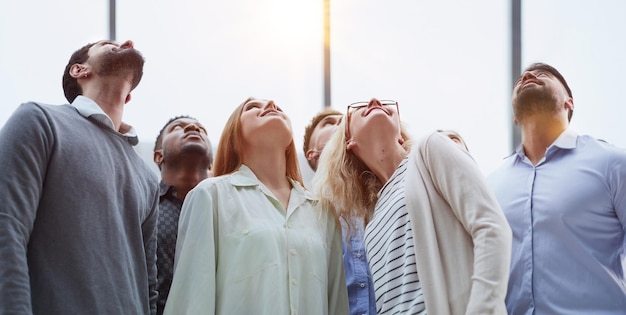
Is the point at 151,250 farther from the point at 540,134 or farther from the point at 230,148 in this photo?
the point at 540,134

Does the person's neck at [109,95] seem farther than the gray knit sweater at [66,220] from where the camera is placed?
Yes

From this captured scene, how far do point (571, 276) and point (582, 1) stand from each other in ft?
8.22

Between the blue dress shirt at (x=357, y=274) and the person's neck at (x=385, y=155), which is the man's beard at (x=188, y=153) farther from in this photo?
the person's neck at (x=385, y=155)

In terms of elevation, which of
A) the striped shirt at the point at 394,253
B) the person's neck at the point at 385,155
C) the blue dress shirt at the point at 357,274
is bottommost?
the blue dress shirt at the point at 357,274

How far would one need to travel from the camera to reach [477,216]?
6.94 feet

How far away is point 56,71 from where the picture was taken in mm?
4609

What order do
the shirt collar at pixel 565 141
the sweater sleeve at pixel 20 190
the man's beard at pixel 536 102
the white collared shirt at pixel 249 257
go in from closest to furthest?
the sweater sleeve at pixel 20 190, the white collared shirt at pixel 249 257, the shirt collar at pixel 565 141, the man's beard at pixel 536 102

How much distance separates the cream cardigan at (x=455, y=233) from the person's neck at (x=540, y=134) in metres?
0.88

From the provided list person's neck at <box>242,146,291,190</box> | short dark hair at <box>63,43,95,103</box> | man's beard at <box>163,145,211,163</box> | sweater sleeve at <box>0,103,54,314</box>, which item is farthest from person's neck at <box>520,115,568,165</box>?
sweater sleeve at <box>0,103,54,314</box>

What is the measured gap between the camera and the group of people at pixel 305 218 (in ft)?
6.95

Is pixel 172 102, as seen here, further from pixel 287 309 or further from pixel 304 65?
pixel 287 309

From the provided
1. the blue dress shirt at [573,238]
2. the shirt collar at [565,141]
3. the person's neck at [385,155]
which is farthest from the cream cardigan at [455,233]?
the shirt collar at [565,141]

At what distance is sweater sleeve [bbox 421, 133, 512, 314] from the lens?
2.02 meters

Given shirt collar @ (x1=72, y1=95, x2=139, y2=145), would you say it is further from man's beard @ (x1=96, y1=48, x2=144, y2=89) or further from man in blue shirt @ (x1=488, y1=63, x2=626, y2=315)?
man in blue shirt @ (x1=488, y1=63, x2=626, y2=315)
